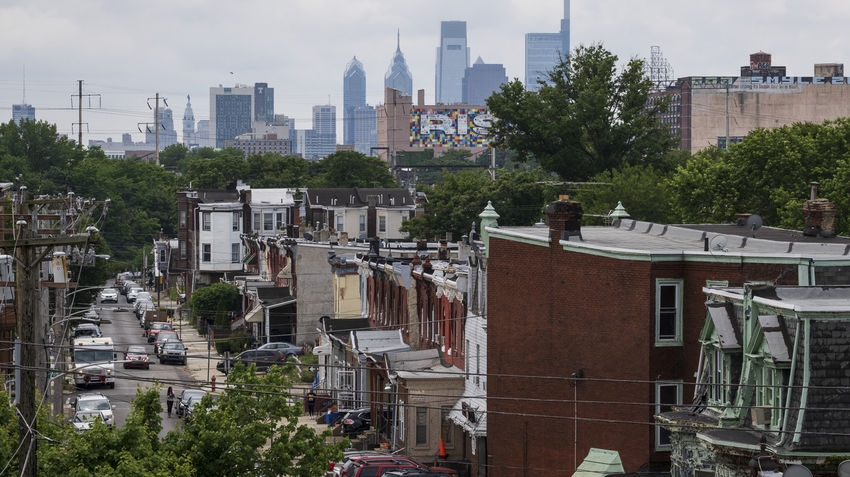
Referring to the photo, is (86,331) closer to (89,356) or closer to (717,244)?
(89,356)

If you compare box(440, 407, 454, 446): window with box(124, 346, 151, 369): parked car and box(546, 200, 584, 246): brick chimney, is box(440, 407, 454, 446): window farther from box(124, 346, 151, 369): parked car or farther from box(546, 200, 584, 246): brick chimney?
box(124, 346, 151, 369): parked car

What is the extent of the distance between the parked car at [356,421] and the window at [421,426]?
271 inches

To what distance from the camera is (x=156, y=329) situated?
338 feet

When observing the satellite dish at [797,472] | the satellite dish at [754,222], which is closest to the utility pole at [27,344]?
the satellite dish at [797,472]

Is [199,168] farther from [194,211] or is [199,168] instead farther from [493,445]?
[493,445]

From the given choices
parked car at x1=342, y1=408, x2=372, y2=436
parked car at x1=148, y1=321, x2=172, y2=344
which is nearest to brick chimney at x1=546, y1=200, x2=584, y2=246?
parked car at x1=342, y1=408, x2=372, y2=436

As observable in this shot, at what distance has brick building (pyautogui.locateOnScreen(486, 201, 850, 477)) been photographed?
36625 mm

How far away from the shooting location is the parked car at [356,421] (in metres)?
58.6

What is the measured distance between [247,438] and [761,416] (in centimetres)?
1364

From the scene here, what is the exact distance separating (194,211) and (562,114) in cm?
4519

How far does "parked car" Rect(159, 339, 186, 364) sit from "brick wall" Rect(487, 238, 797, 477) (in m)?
43.4

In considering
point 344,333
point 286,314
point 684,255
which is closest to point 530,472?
point 684,255

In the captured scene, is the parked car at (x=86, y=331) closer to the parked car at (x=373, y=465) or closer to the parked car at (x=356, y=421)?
the parked car at (x=356, y=421)

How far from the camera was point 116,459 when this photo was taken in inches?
1184
